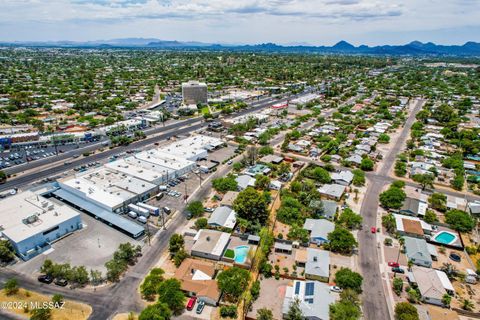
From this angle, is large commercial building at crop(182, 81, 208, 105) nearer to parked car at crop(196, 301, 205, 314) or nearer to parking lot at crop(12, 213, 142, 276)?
parking lot at crop(12, 213, 142, 276)

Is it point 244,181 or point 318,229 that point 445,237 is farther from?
point 244,181

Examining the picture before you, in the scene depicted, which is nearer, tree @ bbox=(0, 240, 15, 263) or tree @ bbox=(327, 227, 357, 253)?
tree @ bbox=(0, 240, 15, 263)

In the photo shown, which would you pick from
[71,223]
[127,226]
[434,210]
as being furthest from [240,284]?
[434,210]

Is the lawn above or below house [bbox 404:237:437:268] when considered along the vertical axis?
below

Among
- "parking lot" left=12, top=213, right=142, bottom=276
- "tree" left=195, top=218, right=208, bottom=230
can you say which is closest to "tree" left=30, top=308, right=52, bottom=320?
"parking lot" left=12, top=213, right=142, bottom=276

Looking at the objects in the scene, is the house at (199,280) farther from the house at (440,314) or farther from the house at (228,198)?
the house at (440,314)
